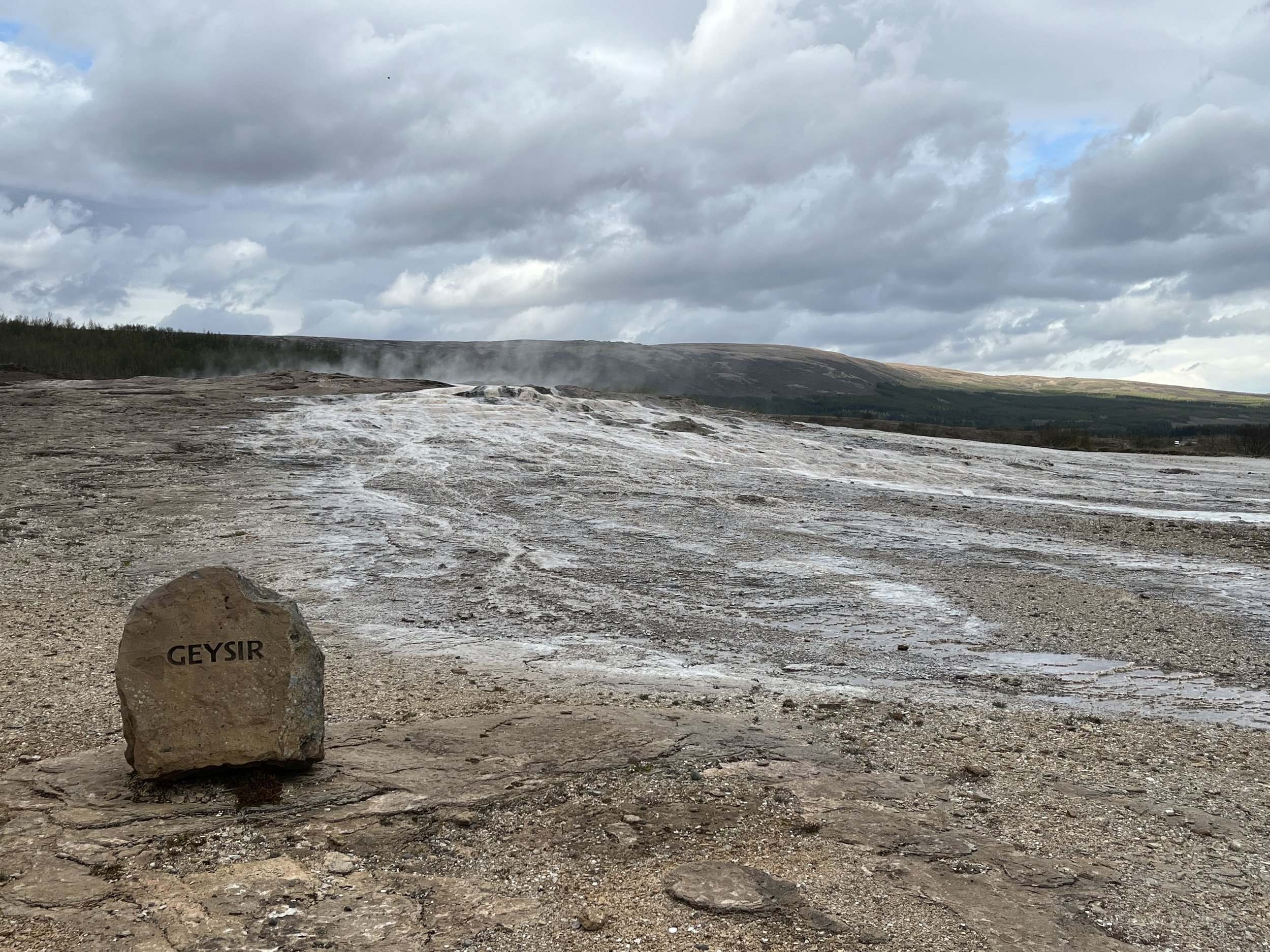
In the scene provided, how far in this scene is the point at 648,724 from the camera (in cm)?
613

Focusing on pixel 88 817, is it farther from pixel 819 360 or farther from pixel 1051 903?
pixel 819 360

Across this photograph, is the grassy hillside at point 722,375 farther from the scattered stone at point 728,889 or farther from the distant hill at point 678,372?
the scattered stone at point 728,889

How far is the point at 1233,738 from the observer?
20.7 feet

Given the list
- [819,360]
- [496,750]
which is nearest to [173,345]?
[496,750]

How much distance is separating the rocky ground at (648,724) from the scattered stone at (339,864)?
0.04 ft

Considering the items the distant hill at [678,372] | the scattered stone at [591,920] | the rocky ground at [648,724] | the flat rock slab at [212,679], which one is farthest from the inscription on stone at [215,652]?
the distant hill at [678,372]

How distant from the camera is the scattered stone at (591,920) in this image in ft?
12.5

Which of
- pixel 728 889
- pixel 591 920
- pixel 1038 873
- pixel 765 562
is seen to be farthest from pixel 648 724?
pixel 765 562

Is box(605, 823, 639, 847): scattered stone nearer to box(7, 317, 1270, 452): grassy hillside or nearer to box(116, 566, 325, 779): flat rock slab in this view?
box(116, 566, 325, 779): flat rock slab

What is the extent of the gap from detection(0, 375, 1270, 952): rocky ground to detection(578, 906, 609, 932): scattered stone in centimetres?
1

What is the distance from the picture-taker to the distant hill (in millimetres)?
41562

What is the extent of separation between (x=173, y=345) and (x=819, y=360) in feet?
257

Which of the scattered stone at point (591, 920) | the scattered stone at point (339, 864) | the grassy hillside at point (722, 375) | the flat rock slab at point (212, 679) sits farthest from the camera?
the grassy hillside at point (722, 375)

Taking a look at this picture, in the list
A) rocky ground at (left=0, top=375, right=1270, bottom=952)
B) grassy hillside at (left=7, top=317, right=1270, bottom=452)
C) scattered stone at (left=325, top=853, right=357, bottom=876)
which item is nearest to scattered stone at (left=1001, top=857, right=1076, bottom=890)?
rocky ground at (left=0, top=375, right=1270, bottom=952)
